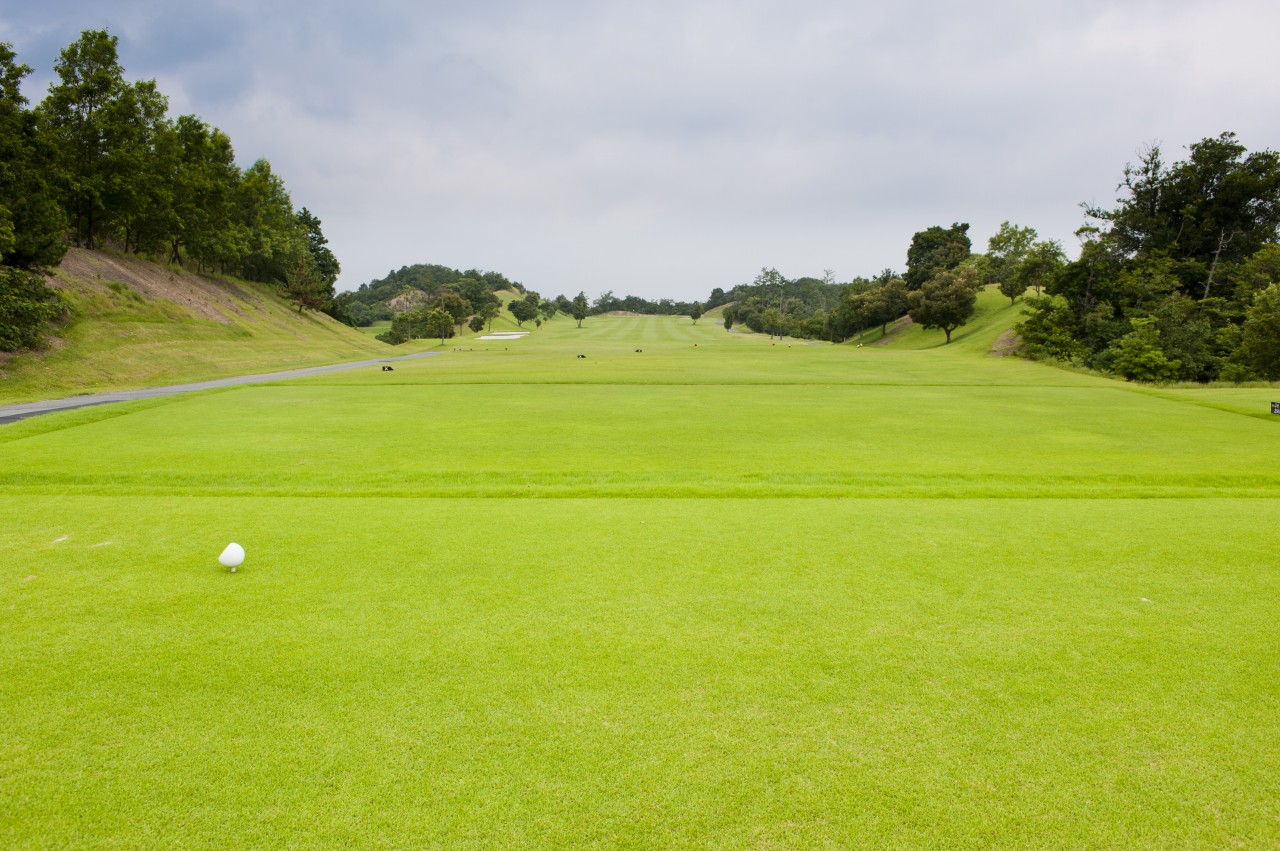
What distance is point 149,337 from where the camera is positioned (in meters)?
36.2

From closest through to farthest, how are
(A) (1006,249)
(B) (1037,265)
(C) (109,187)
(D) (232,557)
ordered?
(D) (232,557)
(C) (109,187)
(B) (1037,265)
(A) (1006,249)

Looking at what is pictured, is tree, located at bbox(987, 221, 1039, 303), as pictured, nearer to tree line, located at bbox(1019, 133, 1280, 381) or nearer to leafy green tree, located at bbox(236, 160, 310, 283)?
tree line, located at bbox(1019, 133, 1280, 381)

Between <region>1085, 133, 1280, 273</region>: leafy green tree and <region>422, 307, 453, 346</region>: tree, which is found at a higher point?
<region>1085, 133, 1280, 273</region>: leafy green tree

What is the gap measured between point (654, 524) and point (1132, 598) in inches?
184

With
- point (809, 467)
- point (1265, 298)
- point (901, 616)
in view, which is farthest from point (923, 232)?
point (901, 616)

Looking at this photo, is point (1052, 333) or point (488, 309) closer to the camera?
point (1052, 333)

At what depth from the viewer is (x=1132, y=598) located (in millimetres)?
5277

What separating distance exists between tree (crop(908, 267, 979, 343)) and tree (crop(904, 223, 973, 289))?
1272 cm

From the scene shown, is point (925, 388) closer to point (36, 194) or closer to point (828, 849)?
point (828, 849)

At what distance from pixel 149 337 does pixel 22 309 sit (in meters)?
9.38

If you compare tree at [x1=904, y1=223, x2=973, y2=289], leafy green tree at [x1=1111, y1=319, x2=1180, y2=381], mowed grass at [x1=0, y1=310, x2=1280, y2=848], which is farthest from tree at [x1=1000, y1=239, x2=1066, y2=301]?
mowed grass at [x1=0, y1=310, x2=1280, y2=848]

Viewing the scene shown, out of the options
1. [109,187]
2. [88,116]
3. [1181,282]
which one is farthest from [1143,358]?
[88,116]

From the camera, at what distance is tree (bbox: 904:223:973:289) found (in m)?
79.1

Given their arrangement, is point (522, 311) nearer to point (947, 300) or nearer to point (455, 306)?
point (455, 306)
